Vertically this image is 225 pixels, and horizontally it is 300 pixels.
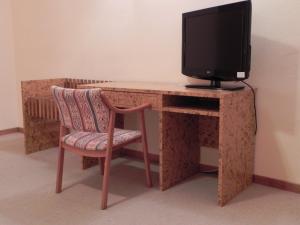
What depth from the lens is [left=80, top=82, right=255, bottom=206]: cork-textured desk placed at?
2207 millimetres

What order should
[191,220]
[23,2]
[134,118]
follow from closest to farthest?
[191,220] < [134,118] < [23,2]

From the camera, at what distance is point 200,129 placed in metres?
2.83

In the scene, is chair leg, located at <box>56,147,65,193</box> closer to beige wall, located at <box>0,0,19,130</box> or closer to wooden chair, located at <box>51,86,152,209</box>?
wooden chair, located at <box>51,86,152,209</box>

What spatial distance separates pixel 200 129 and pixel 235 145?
20.8 inches

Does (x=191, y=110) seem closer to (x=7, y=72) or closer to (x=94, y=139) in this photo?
(x=94, y=139)

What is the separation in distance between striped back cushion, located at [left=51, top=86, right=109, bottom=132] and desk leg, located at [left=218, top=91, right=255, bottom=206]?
2.48ft

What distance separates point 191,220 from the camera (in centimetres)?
206

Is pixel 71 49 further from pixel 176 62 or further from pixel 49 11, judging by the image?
pixel 176 62

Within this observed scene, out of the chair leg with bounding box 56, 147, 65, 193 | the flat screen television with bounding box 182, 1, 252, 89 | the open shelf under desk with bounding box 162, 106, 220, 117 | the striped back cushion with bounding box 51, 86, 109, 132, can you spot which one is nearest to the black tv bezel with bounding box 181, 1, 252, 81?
the flat screen television with bounding box 182, 1, 252, 89

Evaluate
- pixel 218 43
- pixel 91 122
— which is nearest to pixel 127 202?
pixel 91 122

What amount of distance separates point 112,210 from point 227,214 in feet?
2.41

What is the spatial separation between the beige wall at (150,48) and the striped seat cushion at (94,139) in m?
0.75

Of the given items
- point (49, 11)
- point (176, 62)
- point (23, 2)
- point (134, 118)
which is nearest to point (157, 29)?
point (176, 62)

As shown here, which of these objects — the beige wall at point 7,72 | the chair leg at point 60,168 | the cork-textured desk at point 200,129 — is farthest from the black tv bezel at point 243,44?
the beige wall at point 7,72
